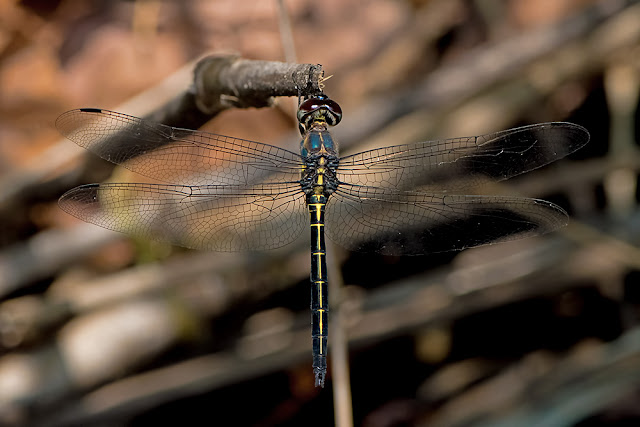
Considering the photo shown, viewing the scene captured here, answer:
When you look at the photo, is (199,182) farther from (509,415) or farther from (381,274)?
(509,415)

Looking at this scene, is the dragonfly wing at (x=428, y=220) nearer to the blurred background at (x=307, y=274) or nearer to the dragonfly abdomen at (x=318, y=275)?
the dragonfly abdomen at (x=318, y=275)

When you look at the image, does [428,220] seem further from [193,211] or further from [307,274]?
[307,274]

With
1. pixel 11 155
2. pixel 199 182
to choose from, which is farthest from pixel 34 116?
pixel 199 182

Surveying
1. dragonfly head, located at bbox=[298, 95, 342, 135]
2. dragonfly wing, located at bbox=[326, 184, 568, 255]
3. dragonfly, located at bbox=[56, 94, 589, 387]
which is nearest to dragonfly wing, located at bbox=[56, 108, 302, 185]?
dragonfly, located at bbox=[56, 94, 589, 387]

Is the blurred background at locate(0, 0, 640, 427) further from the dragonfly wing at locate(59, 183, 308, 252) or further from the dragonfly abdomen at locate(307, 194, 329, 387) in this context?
the dragonfly wing at locate(59, 183, 308, 252)

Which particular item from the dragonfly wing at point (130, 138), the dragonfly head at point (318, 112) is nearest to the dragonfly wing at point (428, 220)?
the dragonfly head at point (318, 112)

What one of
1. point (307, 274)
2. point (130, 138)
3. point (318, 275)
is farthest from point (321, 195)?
point (307, 274)
